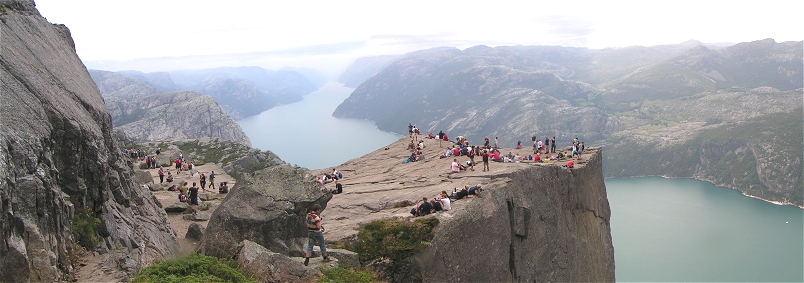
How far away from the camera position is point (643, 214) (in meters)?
151

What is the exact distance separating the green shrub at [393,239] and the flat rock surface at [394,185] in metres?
1.15

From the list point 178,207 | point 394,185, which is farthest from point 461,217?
point 178,207

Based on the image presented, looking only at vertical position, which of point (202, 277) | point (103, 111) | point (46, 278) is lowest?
point (202, 277)

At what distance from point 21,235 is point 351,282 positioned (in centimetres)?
927

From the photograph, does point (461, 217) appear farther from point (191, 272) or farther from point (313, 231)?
point (191, 272)

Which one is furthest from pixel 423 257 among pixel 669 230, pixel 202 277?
pixel 669 230

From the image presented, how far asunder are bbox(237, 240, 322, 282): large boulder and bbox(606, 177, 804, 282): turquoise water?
104920 mm

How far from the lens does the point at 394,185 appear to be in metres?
30.4

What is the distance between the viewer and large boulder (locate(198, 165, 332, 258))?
1778cm

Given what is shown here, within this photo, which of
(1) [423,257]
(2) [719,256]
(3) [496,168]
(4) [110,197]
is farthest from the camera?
(2) [719,256]

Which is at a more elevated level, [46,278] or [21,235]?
[21,235]

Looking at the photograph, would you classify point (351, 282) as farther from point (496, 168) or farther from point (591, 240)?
point (591, 240)

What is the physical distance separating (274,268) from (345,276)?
2.42 meters

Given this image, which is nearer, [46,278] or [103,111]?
[46,278]
